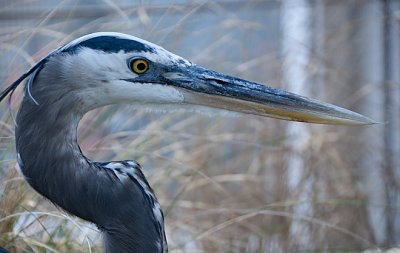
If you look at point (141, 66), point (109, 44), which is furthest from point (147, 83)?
point (109, 44)

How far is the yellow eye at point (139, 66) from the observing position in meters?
2.44

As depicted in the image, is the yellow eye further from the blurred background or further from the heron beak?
the blurred background

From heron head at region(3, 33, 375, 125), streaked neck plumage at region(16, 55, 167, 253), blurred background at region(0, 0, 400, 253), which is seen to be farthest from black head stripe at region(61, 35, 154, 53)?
blurred background at region(0, 0, 400, 253)

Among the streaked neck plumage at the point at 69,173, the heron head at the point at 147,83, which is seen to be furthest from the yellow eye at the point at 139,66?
the streaked neck plumage at the point at 69,173

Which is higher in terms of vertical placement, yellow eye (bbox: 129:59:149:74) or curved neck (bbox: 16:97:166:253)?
yellow eye (bbox: 129:59:149:74)

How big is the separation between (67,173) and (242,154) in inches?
105

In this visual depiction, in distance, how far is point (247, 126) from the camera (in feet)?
16.7

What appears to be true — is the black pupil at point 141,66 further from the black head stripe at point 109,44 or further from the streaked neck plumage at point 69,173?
the streaked neck plumage at point 69,173

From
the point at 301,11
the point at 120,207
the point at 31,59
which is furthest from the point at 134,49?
the point at 301,11

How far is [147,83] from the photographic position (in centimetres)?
247

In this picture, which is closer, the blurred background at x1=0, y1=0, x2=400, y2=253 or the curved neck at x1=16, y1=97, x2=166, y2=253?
the curved neck at x1=16, y1=97, x2=166, y2=253

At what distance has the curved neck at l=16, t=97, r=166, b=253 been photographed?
7.81 feet

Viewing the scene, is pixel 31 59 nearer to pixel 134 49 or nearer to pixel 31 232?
pixel 31 232

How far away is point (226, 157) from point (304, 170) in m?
0.45
